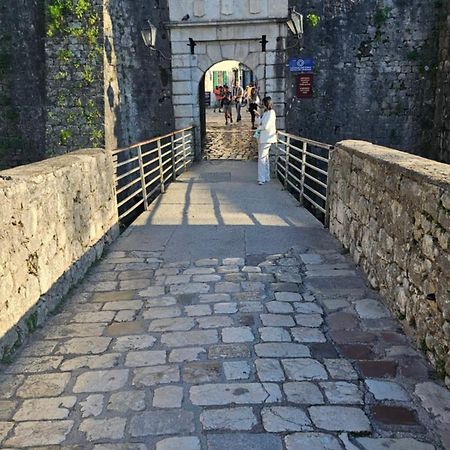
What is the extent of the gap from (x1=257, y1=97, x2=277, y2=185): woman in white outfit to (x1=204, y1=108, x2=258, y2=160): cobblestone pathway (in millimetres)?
3294

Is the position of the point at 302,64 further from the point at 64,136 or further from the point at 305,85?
the point at 64,136

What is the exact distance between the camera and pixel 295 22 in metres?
10.7

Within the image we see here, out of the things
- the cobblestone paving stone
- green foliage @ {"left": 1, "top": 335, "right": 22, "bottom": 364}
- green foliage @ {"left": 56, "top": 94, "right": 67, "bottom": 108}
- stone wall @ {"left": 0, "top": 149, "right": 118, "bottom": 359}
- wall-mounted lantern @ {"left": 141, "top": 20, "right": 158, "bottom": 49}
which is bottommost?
the cobblestone paving stone

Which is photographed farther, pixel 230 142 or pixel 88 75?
pixel 230 142

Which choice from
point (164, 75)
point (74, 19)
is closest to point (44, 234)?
point (74, 19)

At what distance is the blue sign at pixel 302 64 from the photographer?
37.9 feet

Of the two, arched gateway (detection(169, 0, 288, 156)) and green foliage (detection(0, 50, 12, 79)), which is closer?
arched gateway (detection(169, 0, 288, 156))

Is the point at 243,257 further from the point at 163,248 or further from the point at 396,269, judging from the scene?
the point at 396,269

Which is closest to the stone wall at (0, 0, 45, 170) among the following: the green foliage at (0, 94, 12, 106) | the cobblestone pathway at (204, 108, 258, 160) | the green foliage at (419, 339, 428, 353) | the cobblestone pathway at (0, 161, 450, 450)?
the green foliage at (0, 94, 12, 106)

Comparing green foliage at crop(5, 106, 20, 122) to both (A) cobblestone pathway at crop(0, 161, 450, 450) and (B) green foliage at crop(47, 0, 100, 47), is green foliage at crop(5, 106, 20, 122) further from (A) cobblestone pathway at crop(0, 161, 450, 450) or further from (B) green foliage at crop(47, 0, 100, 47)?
(A) cobblestone pathway at crop(0, 161, 450, 450)

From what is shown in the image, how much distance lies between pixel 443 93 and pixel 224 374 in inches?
410

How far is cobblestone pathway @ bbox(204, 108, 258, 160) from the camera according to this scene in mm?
12906

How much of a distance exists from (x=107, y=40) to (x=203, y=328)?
903 cm

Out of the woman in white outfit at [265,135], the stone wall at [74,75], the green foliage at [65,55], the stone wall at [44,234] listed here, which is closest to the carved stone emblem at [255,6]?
the stone wall at [74,75]
